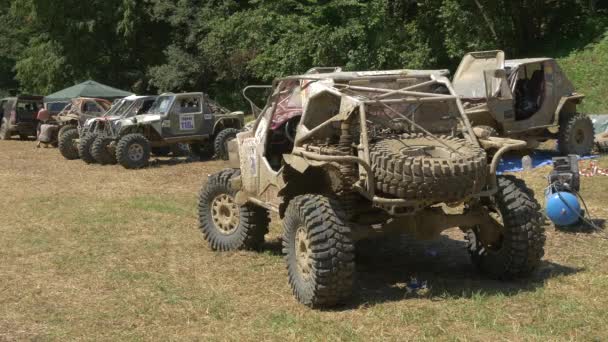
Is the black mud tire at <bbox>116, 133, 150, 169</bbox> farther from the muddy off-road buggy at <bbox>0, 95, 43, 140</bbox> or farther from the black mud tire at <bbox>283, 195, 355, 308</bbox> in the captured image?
the muddy off-road buggy at <bbox>0, 95, 43, 140</bbox>

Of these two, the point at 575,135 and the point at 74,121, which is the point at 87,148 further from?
the point at 575,135

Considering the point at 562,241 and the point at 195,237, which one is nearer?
the point at 562,241

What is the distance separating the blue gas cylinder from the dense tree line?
1633 cm

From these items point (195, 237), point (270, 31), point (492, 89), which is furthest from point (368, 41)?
point (195, 237)

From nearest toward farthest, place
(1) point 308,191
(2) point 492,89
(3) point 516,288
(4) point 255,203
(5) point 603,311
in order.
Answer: (5) point 603,311 → (3) point 516,288 → (1) point 308,191 → (4) point 255,203 → (2) point 492,89

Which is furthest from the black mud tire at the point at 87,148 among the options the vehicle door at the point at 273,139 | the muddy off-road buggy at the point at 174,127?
the vehicle door at the point at 273,139

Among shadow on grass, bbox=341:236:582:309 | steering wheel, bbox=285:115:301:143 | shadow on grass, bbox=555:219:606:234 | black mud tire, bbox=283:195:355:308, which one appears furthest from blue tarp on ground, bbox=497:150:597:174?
black mud tire, bbox=283:195:355:308

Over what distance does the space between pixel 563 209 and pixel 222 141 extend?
10922 mm

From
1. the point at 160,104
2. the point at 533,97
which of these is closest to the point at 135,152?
the point at 160,104

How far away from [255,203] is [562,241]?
3.12 m

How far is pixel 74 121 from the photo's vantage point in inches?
883

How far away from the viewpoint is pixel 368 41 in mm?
27062

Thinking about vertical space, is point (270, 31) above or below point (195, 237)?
above

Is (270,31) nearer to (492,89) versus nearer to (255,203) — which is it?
(492,89)
